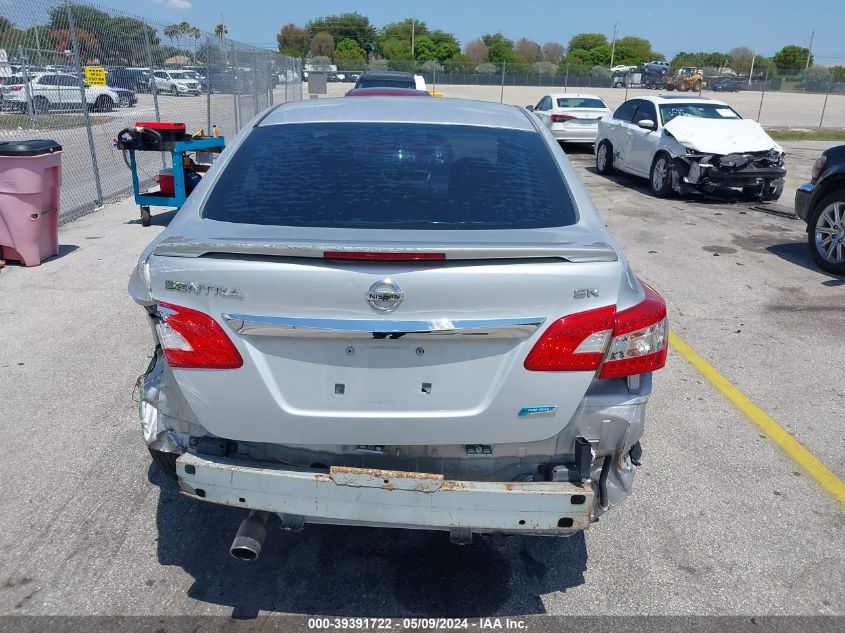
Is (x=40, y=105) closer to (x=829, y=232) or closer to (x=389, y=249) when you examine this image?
(x=389, y=249)

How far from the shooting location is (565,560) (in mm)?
3152

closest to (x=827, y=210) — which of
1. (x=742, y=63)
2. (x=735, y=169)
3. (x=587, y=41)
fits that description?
(x=735, y=169)

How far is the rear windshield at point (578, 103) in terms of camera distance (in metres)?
18.7

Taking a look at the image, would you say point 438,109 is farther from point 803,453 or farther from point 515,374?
point 803,453

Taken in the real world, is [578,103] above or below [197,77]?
below

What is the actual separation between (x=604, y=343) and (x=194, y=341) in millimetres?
1397

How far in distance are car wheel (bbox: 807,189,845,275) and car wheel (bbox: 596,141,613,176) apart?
290 inches

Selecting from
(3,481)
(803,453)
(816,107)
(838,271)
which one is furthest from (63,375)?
(816,107)

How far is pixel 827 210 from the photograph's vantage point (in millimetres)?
→ 7781

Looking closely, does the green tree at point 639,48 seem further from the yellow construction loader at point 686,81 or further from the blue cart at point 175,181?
the blue cart at point 175,181

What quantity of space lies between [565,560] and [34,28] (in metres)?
9.14

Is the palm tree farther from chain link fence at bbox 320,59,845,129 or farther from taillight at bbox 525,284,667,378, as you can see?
chain link fence at bbox 320,59,845,129

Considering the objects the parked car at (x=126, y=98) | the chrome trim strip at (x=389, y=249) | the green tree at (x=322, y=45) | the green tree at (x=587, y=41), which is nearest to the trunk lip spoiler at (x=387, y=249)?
the chrome trim strip at (x=389, y=249)

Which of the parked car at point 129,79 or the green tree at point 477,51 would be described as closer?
the parked car at point 129,79
